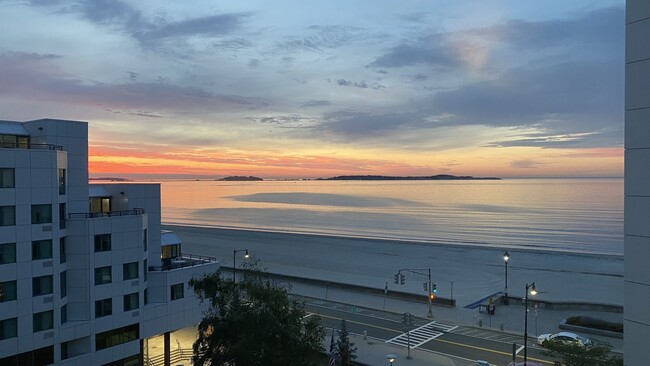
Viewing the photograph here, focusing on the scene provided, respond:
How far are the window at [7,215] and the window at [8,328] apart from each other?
530 cm

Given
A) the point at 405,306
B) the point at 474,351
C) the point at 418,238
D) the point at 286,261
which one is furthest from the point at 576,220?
the point at 474,351

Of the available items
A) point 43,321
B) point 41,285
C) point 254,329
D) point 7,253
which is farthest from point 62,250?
point 254,329

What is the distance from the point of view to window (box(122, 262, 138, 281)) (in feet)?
103

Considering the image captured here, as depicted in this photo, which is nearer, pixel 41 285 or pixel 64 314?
pixel 41 285

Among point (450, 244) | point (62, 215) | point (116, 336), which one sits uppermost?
point (62, 215)

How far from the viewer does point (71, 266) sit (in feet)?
96.7

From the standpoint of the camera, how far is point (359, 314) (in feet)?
152

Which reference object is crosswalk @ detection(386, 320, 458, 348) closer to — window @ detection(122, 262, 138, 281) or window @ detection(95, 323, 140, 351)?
window @ detection(95, 323, 140, 351)

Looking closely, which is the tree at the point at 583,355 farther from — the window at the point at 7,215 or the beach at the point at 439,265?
the window at the point at 7,215

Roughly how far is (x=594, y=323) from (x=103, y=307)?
126 feet

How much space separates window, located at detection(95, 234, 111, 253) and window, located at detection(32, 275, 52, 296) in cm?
315

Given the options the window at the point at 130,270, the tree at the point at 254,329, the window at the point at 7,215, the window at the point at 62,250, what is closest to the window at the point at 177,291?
the window at the point at 130,270

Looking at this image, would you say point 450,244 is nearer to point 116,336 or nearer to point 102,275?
point 116,336

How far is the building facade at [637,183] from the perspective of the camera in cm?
959
